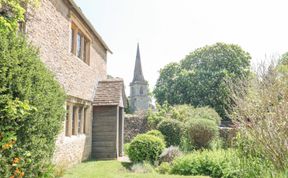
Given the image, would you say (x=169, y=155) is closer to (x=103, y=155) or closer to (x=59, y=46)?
(x=103, y=155)

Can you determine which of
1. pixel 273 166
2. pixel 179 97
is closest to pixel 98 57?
pixel 273 166

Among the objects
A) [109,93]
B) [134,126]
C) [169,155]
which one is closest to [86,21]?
[109,93]

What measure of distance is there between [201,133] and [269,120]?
10.2m

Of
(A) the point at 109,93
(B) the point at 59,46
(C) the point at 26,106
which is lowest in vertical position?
(C) the point at 26,106

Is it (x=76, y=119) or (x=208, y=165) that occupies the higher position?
(x=76, y=119)

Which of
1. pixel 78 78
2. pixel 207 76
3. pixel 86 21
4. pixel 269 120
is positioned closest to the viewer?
pixel 269 120

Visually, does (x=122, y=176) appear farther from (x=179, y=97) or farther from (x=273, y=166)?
(x=179, y=97)

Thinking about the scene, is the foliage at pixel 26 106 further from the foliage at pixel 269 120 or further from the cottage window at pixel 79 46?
the cottage window at pixel 79 46

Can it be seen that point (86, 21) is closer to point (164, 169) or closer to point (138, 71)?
point (164, 169)

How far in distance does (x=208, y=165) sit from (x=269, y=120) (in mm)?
4625

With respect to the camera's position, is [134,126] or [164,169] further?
[134,126]

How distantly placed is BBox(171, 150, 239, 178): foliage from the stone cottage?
4697mm

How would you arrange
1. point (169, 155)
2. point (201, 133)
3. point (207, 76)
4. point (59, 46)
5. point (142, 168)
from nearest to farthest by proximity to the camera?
point (59, 46)
point (142, 168)
point (169, 155)
point (201, 133)
point (207, 76)

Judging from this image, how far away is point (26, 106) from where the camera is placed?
17.6 feet
